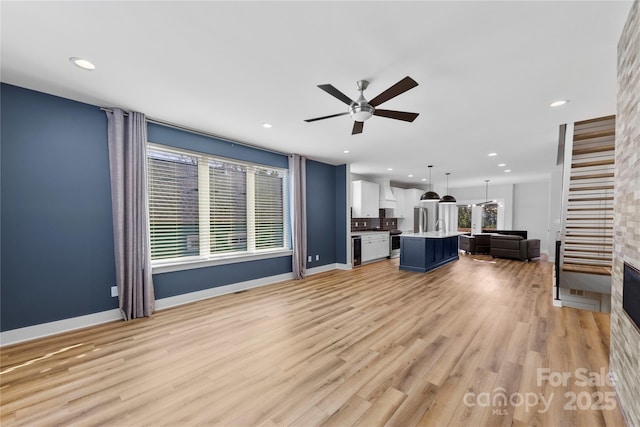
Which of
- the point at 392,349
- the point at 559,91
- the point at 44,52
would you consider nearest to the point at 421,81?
the point at 559,91

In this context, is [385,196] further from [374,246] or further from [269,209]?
[269,209]

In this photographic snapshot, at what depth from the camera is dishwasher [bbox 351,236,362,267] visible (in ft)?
22.2

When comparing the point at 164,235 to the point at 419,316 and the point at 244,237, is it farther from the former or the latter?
the point at 419,316

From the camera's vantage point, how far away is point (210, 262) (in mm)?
4188

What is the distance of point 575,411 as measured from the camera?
5.66 ft

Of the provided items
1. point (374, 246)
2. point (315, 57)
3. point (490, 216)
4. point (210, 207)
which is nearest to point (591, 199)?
point (315, 57)

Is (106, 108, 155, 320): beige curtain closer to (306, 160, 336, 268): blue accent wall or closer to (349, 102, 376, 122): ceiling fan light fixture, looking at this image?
(349, 102, 376, 122): ceiling fan light fixture

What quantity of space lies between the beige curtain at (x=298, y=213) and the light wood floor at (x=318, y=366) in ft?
5.16

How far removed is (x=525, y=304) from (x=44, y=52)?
6266 mm

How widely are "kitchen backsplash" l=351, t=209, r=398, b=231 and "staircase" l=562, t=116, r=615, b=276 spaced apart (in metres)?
4.89

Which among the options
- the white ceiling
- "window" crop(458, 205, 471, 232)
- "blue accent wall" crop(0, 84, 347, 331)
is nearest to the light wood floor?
"blue accent wall" crop(0, 84, 347, 331)

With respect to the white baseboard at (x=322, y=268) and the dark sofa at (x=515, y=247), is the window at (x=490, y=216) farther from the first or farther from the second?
the white baseboard at (x=322, y=268)

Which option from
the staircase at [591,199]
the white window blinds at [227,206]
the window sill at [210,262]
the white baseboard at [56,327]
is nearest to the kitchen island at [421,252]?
the staircase at [591,199]

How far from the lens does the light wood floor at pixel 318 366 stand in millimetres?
1714
